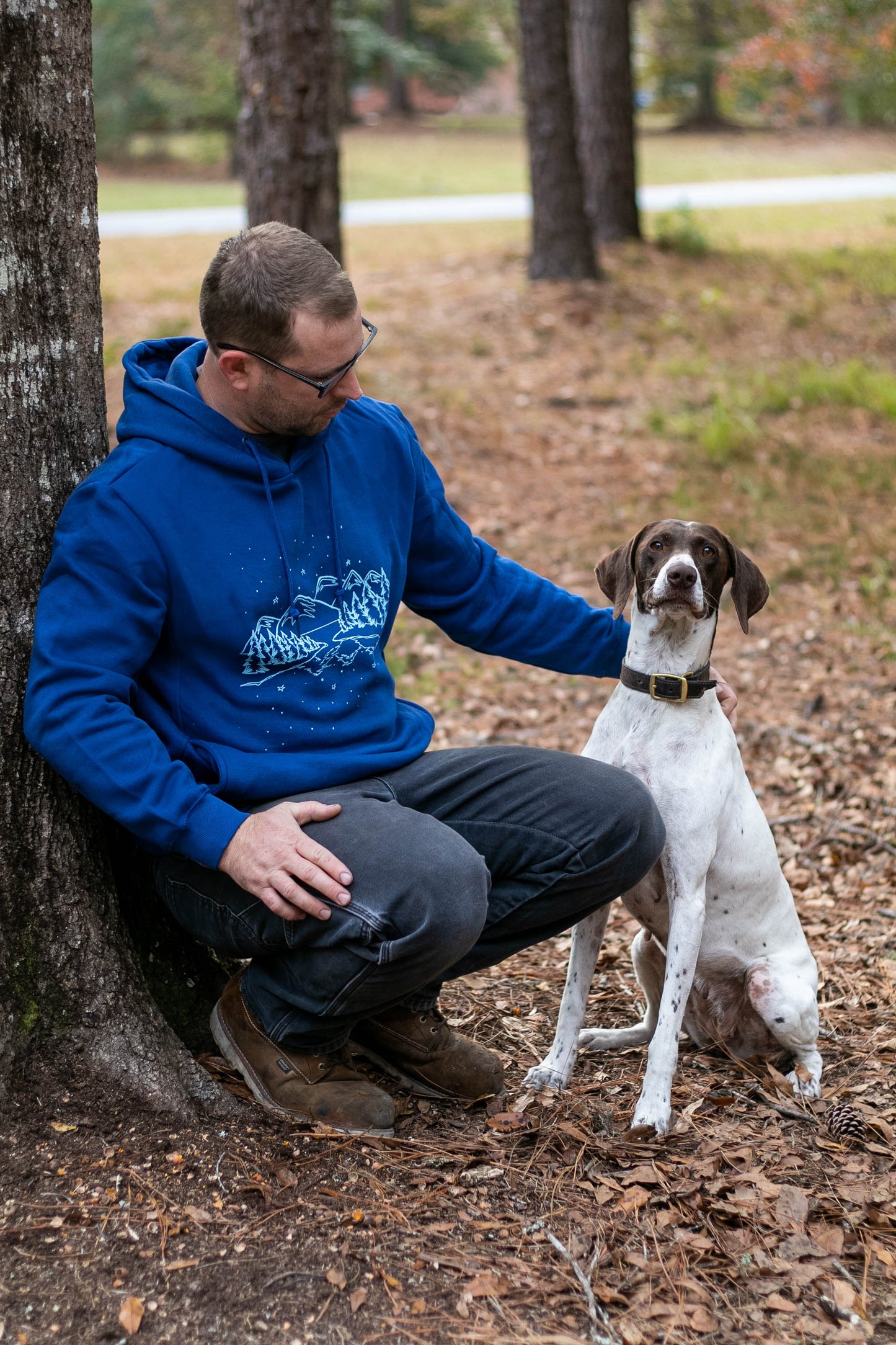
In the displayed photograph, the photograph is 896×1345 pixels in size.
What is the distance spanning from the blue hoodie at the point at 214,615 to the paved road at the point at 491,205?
43.9 feet

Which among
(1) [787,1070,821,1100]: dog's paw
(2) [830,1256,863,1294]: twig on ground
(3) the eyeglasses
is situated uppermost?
(3) the eyeglasses

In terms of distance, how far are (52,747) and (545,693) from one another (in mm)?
4150

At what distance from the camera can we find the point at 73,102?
9.12 ft

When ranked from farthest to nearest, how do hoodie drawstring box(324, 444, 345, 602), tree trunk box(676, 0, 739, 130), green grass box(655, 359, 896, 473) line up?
tree trunk box(676, 0, 739, 130)
green grass box(655, 359, 896, 473)
hoodie drawstring box(324, 444, 345, 602)

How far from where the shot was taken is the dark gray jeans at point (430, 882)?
2719 mm

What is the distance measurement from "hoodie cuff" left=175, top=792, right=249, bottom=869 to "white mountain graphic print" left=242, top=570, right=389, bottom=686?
34 centimetres

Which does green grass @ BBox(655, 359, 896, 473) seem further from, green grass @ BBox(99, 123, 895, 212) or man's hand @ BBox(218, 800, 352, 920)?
green grass @ BBox(99, 123, 895, 212)

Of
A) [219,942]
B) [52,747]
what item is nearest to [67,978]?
[219,942]

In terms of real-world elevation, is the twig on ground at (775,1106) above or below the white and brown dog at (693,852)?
below

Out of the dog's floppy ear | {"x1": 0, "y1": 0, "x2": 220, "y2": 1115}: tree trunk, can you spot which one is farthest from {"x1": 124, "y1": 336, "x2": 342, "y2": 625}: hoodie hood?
the dog's floppy ear

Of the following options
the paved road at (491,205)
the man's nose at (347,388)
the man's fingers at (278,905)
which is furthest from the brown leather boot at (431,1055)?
the paved road at (491,205)

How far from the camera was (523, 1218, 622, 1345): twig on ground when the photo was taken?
238 centimetres

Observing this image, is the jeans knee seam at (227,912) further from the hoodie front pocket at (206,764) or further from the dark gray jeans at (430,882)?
the hoodie front pocket at (206,764)

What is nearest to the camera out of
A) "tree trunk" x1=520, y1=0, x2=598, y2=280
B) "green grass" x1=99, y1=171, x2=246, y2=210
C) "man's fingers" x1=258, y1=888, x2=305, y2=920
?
"man's fingers" x1=258, y1=888, x2=305, y2=920
